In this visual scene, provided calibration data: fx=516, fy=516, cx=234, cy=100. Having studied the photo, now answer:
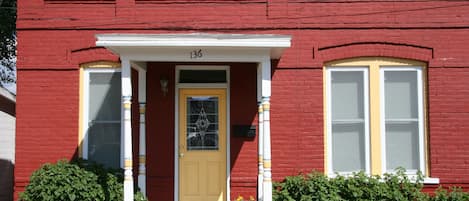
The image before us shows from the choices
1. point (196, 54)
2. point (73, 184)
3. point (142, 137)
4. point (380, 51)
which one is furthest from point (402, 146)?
point (73, 184)

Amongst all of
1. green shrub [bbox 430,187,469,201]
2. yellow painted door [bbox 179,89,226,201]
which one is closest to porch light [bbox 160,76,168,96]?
yellow painted door [bbox 179,89,226,201]

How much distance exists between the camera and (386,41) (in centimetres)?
854

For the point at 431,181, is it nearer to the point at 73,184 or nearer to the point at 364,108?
the point at 364,108

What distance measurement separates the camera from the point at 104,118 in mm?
8664

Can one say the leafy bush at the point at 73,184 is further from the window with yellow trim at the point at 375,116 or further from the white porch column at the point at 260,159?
the window with yellow trim at the point at 375,116

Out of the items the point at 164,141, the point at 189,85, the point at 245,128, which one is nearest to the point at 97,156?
the point at 164,141

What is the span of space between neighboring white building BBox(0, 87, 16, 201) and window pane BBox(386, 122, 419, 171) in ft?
26.0

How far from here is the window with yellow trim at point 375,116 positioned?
28.0 ft

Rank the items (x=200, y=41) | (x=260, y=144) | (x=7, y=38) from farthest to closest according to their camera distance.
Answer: (x=7, y=38), (x=260, y=144), (x=200, y=41)

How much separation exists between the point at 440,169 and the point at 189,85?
4.36 meters

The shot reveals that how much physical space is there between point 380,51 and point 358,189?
2314 mm

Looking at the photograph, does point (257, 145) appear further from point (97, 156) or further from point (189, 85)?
point (97, 156)

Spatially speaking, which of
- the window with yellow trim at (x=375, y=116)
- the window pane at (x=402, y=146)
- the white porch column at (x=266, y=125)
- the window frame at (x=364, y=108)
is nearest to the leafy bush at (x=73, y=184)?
the white porch column at (x=266, y=125)

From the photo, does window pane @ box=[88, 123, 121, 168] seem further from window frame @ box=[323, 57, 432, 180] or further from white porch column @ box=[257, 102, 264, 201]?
window frame @ box=[323, 57, 432, 180]
